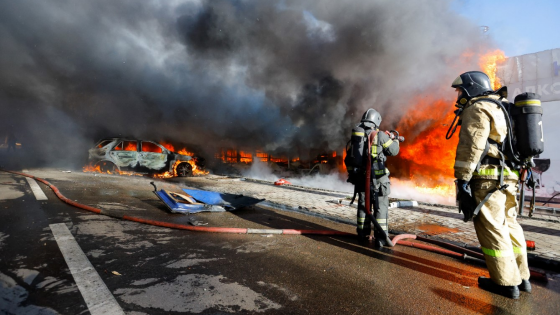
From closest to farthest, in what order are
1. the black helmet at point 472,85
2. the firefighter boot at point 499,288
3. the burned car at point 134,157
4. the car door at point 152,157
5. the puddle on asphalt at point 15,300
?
1. the puddle on asphalt at point 15,300
2. the firefighter boot at point 499,288
3. the black helmet at point 472,85
4. the burned car at point 134,157
5. the car door at point 152,157

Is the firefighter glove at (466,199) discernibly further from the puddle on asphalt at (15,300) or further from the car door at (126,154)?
the car door at (126,154)

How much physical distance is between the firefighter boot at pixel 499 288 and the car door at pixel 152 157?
11.8 m

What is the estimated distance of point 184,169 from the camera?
1233 centimetres

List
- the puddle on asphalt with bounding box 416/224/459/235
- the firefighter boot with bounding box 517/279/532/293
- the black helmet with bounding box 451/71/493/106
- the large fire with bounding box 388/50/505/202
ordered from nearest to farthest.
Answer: the firefighter boot with bounding box 517/279/532/293, the black helmet with bounding box 451/71/493/106, the puddle on asphalt with bounding box 416/224/459/235, the large fire with bounding box 388/50/505/202

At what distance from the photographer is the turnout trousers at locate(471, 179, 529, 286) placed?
6.63 ft

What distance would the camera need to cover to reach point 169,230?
3.50 meters

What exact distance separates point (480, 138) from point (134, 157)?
40.0 ft

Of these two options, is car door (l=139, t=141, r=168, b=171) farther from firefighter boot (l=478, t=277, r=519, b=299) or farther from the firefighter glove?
firefighter boot (l=478, t=277, r=519, b=299)

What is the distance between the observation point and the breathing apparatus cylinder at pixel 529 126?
6.89 ft

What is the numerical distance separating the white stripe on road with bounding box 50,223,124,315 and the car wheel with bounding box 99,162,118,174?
31.5ft

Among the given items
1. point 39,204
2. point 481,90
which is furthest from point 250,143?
point 481,90

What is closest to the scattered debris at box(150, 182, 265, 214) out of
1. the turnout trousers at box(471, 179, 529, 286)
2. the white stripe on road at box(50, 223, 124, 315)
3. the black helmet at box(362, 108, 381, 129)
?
the white stripe on road at box(50, 223, 124, 315)

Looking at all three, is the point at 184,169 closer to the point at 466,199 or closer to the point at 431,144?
the point at 431,144

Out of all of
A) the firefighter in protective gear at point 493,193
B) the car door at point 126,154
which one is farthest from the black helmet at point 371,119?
the car door at point 126,154
